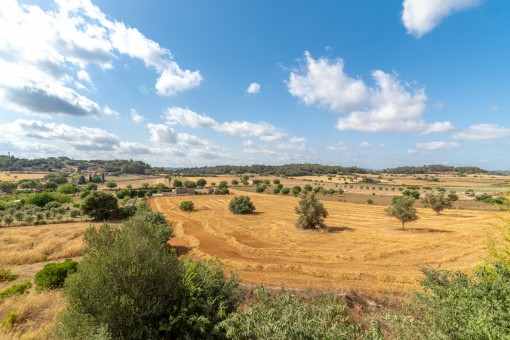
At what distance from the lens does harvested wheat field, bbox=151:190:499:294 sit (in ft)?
65.8

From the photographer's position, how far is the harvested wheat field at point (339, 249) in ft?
65.8

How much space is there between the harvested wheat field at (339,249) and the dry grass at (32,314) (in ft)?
38.4

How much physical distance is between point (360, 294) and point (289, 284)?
5098 mm

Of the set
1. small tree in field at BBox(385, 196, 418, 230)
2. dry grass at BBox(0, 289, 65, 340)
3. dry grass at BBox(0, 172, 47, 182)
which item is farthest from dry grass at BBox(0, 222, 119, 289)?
dry grass at BBox(0, 172, 47, 182)

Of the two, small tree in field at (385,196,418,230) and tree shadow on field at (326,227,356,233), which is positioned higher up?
small tree in field at (385,196,418,230)

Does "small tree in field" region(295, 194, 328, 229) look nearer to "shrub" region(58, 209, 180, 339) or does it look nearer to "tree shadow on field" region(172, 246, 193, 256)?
"tree shadow on field" region(172, 246, 193, 256)

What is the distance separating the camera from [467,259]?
24.2 m

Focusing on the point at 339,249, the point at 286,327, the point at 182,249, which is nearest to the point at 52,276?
the point at 182,249

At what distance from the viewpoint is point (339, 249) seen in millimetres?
28391

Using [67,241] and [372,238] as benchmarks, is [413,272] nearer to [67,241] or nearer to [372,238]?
[372,238]

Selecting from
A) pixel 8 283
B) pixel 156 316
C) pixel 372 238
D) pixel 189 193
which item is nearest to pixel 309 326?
pixel 156 316

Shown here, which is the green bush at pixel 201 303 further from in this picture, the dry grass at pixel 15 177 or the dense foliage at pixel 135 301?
the dry grass at pixel 15 177

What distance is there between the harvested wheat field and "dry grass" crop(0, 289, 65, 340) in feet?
38.4

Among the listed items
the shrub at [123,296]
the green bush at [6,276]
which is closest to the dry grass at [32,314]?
the shrub at [123,296]
